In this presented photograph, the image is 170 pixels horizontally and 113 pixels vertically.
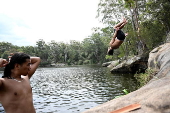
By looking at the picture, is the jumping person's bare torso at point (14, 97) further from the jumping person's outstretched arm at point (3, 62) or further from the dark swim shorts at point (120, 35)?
the dark swim shorts at point (120, 35)

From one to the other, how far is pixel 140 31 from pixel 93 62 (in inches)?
2058

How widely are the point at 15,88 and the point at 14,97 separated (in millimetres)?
150

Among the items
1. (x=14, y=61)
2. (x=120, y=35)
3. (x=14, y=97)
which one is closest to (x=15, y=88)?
(x=14, y=97)

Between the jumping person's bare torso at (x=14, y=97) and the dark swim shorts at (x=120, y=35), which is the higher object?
the dark swim shorts at (x=120, y=35)

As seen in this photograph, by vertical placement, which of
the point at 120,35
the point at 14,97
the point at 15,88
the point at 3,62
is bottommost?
the point at 14,97

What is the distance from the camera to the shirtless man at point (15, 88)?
288 centimetres

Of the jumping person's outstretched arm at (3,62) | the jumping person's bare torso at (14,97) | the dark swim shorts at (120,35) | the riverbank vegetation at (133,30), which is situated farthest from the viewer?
the riverbank vegetation at (133,30)

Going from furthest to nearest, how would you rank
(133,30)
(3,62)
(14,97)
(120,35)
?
(133,30) < (120,35) < (3,62) < (14,97)

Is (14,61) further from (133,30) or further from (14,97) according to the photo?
(133,30)

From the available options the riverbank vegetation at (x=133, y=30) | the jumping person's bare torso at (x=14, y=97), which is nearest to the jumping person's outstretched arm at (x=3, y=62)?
the jumping person's bare torso at (x=14, y=97)

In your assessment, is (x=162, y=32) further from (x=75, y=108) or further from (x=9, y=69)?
(x=9, y=69)

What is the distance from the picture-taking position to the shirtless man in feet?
9.45

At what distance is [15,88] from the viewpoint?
296 cm

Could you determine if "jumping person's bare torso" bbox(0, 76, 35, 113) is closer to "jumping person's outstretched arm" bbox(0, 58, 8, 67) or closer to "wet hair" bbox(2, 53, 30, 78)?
"wet hair" bbox(2, 53, 30, 78)
